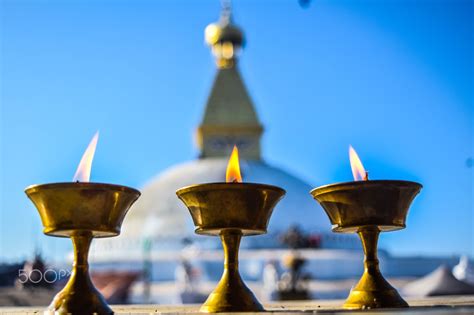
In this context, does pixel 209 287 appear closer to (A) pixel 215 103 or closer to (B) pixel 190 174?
(B) pixel 190 174

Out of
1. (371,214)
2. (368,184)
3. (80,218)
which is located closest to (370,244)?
(371,214)

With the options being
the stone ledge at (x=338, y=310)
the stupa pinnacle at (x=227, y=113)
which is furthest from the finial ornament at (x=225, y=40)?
the stone ledge at (x=338, y=310)

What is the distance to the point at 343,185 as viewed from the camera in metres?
2.67

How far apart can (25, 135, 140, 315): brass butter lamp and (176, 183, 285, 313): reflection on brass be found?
0.80ft

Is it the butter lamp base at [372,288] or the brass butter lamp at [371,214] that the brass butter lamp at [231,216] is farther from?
the butter lamp base at [372,288]

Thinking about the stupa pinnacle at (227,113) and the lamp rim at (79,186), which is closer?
the lamp rim at (79,186)

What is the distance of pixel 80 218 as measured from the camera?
2.52 metres

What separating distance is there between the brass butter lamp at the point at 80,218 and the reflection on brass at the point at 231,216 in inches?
9.7

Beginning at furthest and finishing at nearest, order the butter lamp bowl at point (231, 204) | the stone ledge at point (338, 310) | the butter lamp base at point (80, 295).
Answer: the butter lamp bowl at point (231, 204) < the butter lamp base at point (80, 295) < the stone ledge at point (338, 310)

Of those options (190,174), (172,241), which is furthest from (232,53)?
(172,241)

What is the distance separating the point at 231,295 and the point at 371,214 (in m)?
0.61

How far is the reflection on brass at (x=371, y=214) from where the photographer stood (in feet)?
8.66

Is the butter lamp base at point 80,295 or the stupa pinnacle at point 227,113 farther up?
the stupa pinnacle at point 227,113

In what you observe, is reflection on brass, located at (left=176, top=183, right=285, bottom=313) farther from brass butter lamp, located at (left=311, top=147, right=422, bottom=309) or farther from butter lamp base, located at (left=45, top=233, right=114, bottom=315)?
butter lamp base, located at (left=45, top=233, right=114, bottom=315)
